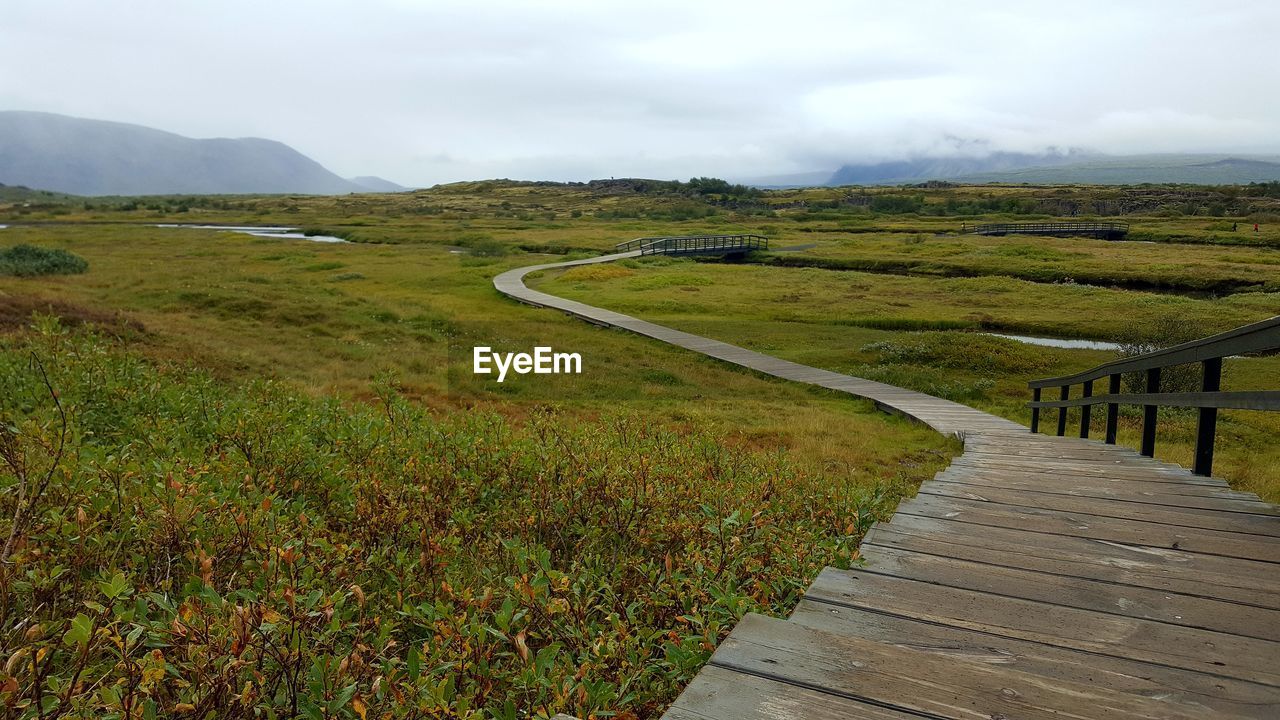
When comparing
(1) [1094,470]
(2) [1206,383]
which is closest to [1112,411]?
(1) [1094,470]

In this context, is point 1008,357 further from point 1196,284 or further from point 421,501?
point 1196,284

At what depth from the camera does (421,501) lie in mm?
5102

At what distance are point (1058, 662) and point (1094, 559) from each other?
4.81ft

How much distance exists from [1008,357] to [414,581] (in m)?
22.1

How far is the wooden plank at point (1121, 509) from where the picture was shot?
4184mm

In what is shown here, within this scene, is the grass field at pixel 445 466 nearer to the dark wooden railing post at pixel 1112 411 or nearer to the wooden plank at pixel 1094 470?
the wooden plank at pixel 1094 470

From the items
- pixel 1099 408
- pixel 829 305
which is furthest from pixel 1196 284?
pixel 1099 408

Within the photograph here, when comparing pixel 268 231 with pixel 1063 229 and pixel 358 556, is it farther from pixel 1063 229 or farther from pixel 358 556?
pixel 358 556

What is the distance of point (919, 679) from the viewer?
93.7 inches

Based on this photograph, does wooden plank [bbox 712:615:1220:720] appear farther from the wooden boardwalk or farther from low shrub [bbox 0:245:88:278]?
low shrub [bbox 0:245:88:278]

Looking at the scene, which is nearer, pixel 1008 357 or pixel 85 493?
pixel 85 493

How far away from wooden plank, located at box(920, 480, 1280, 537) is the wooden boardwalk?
2 centimetres

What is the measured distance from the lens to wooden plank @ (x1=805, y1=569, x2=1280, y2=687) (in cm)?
252

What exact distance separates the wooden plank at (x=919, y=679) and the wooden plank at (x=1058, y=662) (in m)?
0.05
